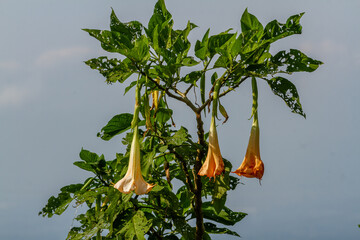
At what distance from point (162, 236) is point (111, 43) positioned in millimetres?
→ 753

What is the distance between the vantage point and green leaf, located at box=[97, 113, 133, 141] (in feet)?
6.22

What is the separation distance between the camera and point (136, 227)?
1.69 metres

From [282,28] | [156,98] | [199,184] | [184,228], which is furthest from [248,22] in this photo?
[184,228]

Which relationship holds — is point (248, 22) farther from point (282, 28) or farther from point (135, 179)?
point (135, 179)

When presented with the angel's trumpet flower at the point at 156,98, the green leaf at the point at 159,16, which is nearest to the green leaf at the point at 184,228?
the angel's trumpet flower at the point at 156,98

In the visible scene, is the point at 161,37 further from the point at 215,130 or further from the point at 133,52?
the point at 215,130

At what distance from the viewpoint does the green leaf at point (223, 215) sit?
1981 millimetres

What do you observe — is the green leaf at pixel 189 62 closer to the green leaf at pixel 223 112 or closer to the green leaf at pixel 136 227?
the green leaf at pixel 223 112

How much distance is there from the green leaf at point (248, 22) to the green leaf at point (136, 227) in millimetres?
737

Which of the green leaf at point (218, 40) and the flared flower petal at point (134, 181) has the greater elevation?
the green leaf at point (218, 40)

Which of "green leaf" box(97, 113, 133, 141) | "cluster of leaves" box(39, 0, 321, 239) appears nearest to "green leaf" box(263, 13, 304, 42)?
"cluster of leaves" box(39, 0, 321, 239)

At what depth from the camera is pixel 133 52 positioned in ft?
5.06

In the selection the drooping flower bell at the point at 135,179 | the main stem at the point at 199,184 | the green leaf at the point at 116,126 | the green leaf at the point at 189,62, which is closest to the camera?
the drooping flower bell at the point at 135,179

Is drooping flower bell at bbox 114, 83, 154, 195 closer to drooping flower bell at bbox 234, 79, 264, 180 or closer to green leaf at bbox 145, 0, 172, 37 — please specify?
drooping flower bell at bbox 234, 79, 264, 180
